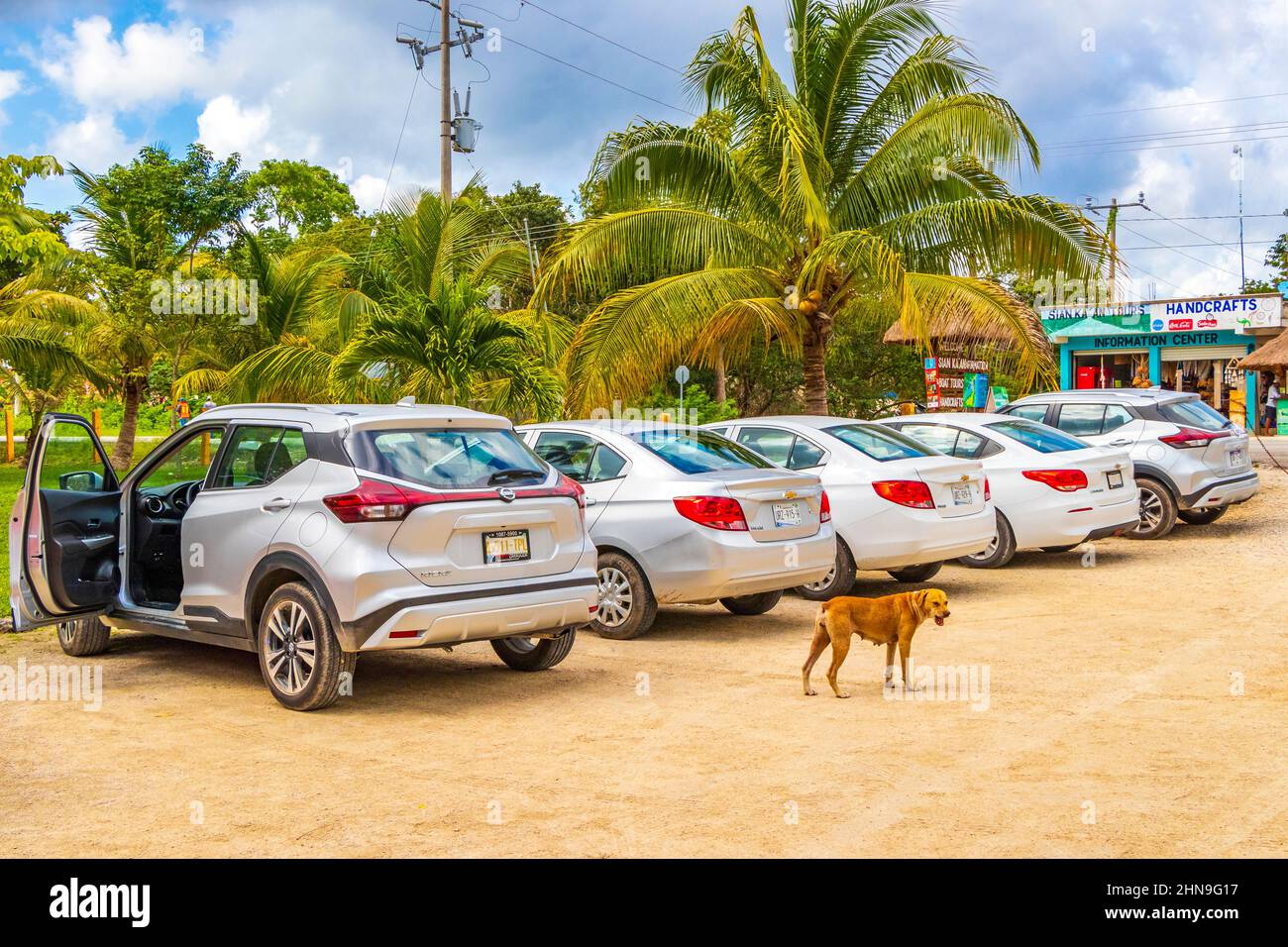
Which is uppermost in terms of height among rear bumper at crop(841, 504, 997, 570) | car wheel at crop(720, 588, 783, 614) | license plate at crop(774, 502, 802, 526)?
license plate at crop(774, 502, 802, 526)

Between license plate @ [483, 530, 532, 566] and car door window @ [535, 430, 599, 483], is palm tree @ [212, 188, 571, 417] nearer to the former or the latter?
car door window @ [535, 430, 599, 483]

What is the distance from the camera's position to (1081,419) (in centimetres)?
1598

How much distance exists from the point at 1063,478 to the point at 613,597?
5.55 meters

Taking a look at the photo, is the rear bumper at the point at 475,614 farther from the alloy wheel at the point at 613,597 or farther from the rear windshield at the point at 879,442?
the rear windshield at the point at 879,442

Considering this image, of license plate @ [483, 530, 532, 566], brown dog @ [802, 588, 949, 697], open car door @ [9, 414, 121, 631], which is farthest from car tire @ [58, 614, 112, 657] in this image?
brown dog @ [802, 588, 949, 697]

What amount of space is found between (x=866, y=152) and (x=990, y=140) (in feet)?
5.95

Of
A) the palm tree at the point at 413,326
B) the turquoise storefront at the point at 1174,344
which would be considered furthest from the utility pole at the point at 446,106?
the turquoise storefront at the point at 1174,344

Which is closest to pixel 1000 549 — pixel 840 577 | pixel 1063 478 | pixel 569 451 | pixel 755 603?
pixel 1063 478

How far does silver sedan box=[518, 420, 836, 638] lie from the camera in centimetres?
916

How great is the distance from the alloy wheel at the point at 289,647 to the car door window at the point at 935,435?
325 inches

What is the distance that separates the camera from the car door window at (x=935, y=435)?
1385cm

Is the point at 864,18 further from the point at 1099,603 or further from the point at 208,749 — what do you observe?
the point at 208,749

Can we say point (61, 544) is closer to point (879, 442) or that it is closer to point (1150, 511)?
point (879, 442)

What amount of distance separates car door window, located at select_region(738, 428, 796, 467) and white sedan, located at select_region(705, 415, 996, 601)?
6 centimetres
